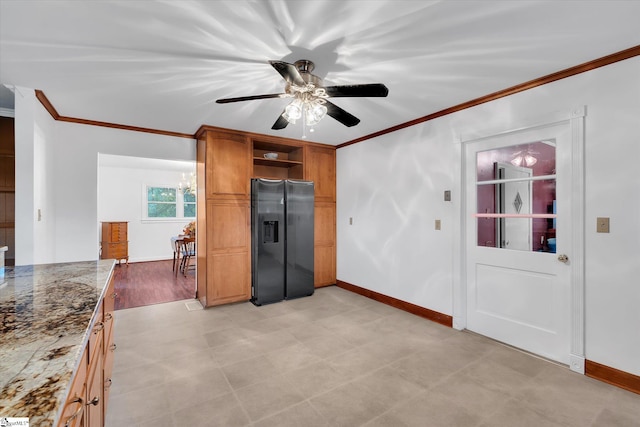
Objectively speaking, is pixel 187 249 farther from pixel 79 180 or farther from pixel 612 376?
pixel 612 376

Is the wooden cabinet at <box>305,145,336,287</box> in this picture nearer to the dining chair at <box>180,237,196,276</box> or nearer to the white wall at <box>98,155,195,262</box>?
the dining chair at <box>180,237,196,276</box>

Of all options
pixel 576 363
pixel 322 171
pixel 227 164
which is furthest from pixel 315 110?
pixel 576 363

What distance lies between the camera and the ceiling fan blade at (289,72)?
1741mm

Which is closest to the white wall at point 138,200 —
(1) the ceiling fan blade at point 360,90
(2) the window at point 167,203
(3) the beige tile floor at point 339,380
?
(2) the window at point 167,203

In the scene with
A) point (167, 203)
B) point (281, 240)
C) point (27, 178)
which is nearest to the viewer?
point (27, 178)

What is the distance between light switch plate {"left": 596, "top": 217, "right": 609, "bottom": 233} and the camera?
7.26 ft

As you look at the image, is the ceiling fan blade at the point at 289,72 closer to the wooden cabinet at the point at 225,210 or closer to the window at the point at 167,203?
the wooden cabinet at the point at 225,210

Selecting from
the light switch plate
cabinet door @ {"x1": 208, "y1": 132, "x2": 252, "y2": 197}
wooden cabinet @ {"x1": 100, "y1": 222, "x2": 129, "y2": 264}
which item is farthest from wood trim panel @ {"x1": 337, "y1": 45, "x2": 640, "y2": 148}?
A: wooden cabinet @ {"x1": 100, "y1": 222, "x2": 129, "y2": 264}

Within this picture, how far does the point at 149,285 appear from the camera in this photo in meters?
5.13

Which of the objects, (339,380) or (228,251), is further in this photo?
(228,251)

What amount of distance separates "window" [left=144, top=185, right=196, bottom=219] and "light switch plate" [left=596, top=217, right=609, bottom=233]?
311 inches

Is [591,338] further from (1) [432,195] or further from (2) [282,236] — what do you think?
(2) [282,236]

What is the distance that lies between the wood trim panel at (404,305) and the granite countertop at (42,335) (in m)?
3.17

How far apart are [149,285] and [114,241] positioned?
7.58ft
